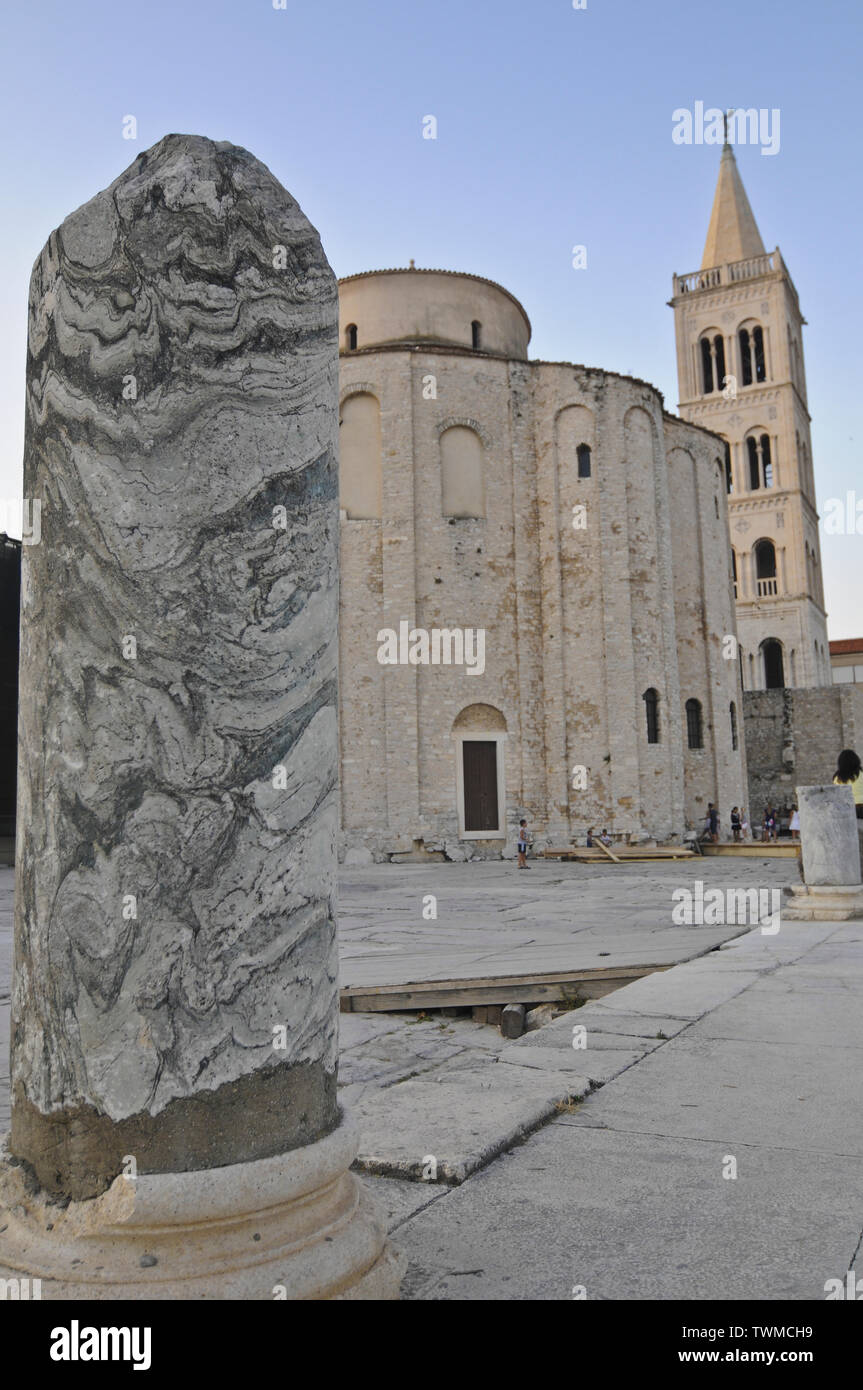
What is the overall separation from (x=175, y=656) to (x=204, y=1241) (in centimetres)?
96

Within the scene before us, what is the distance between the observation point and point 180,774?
5.73 feet

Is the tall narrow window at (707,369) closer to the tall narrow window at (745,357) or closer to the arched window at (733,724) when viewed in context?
the tall narrow window at (745,357)

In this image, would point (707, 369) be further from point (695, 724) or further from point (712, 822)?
point (712, 822)

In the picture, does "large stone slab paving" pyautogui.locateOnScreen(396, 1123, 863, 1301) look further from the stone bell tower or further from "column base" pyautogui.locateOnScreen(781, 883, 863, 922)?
the stone bell tower

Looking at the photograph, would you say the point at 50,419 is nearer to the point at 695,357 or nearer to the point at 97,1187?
the point at 97,1187

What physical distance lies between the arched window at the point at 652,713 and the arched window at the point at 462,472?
18.1ft

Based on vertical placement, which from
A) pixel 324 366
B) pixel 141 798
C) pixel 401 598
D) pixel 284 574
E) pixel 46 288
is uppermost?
pixel 401 598

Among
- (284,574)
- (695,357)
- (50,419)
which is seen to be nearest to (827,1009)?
(284,574)

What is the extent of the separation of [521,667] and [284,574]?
20.4 m

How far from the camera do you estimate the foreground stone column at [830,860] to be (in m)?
8.08

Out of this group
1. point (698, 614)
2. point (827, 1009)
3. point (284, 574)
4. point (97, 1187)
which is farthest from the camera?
point (698, 614)

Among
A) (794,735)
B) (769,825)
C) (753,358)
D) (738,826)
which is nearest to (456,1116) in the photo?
(738,826)

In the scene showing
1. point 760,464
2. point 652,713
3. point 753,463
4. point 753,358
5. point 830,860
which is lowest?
point 830,860
